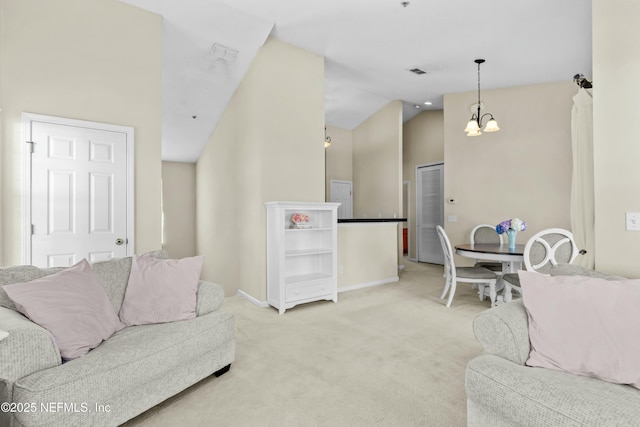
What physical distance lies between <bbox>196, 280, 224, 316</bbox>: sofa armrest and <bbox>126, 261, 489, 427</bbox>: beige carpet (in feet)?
1.57

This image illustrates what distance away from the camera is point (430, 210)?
745 cm

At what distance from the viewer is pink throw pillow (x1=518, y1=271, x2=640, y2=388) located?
1.41 meters

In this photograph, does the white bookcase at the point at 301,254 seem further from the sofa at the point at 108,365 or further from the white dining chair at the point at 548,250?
the white dining chair at the point at 548,250

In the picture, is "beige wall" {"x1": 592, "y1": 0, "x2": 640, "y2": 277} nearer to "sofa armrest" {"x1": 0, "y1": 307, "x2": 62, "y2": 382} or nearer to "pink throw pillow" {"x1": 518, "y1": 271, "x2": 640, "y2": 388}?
"pink throw pillow" {"x1": 518, "y1": 271, "x2": 640, "y2": 388}

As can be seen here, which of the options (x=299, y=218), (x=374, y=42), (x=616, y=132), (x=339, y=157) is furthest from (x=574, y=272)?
(x=339, y=157)

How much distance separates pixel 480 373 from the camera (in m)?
1.45

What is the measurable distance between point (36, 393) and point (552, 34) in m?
5.57

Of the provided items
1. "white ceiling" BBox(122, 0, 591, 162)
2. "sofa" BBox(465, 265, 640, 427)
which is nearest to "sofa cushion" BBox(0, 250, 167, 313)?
"sofa" BBox(465, 265, 640, 427)

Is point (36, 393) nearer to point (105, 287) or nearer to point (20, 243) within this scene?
point (105, 287)

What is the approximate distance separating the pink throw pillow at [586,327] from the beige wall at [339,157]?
6.03 m

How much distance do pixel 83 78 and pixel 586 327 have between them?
13.8 ft

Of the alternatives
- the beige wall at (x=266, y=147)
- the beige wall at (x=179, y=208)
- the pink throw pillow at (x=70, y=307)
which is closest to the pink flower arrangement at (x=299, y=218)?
the beige wall at (x=266, y=147)

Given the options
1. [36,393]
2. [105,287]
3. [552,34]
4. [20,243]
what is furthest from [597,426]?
[552,34]

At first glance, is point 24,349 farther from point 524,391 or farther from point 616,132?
point 616,132
